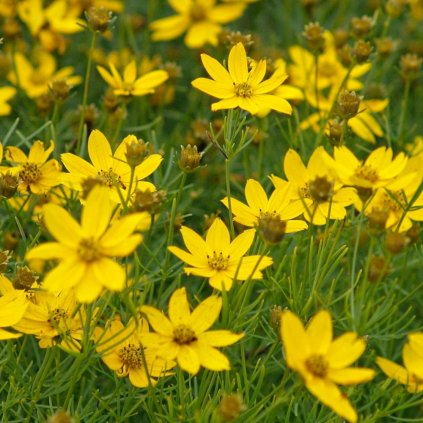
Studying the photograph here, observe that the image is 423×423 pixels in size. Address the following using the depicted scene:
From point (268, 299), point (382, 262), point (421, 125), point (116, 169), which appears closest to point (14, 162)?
point (116, 169)

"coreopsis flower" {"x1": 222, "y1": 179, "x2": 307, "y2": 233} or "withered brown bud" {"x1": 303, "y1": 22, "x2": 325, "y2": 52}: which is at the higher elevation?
"withered brown bud" {"x1": 303, "y1": 22, "x2": 325, "y2": 52}

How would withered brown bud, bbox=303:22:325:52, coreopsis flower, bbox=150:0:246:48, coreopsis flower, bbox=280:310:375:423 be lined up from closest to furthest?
coreopsis flower, bbox=280:310:375:423 < withered brown bud, bbox=303:22:325:52 < coreopsis flower, bbox=150:0:246:48

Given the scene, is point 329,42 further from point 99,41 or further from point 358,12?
point 99,41

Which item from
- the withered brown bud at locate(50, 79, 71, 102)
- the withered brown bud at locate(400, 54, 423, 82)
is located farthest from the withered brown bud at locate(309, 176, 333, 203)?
the withered brown bud at locate(400, 54, 423, 82)

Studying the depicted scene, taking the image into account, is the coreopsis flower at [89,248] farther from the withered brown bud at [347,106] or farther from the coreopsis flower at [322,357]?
the withered brown bud at [347,106]

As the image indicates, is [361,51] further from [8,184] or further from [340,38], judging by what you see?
[8,184]

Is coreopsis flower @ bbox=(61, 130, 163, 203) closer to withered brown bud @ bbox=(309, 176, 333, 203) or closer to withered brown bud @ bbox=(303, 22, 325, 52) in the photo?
withered brown bud @ bbox=(309, 176, 333, 203)

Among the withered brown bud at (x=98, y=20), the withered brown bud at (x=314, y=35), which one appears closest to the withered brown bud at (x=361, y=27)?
the withered brown bud at (x=314, y=35)

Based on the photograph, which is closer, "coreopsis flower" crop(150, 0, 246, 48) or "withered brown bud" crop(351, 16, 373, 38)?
"withered brown bud" crop(351, 16, 373, 38)
